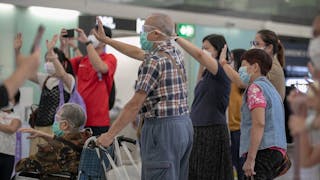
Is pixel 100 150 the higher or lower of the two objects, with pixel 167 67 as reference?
lower

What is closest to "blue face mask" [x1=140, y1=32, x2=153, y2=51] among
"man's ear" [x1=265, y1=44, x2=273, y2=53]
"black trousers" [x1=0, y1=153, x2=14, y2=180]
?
"man's ear" [x1=265, y1=44, x2=273, y2=53]

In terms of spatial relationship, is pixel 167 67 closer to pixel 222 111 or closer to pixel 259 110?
pixel 259 110

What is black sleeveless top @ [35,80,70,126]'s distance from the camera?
5109 mm

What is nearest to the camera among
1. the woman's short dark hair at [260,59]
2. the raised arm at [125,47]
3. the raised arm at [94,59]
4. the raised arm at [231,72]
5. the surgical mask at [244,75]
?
the woman's short dark hair at [260,59]

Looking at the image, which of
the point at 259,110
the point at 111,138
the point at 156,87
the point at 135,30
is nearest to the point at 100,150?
the point at 111,138

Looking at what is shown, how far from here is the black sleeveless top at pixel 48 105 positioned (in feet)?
16.8

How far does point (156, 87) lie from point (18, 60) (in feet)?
4.84

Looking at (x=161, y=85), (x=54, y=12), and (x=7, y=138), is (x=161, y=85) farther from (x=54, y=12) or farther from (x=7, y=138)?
(x=54, y=12)

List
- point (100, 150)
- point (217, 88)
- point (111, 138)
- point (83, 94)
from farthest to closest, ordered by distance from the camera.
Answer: point (83, 94) → point (217, 88) → point (100, 150) → point (111, 138)

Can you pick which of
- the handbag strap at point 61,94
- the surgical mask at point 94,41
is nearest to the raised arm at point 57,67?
the handbag strap at point 61,94

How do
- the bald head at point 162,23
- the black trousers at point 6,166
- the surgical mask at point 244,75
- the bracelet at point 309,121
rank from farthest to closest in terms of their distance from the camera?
the black trousers at point 6,166 < the surgical mask at point 244,75 < the bald head at point 162,23 < the bracelet at point 309,121

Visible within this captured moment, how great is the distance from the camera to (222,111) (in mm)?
4668

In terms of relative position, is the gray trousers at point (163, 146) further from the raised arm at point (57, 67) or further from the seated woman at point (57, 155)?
the raised arm at point (57, 67)

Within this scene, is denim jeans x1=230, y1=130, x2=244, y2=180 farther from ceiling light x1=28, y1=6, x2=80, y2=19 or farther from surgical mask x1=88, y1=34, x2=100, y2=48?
ceiling light x1=28, y1=6, x2=80, y2=19
